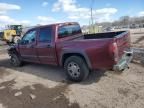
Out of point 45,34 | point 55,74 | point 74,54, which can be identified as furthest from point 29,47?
point 74,54

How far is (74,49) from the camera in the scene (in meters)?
5.30

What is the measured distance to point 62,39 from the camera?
6.09 m

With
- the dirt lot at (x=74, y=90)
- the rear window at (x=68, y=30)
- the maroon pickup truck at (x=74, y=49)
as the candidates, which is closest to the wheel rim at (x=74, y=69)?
the maroon pickup truck at (x=74, y=49)

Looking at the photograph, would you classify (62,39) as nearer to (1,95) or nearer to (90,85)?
(90,85)

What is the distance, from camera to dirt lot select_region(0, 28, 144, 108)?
4195 mm

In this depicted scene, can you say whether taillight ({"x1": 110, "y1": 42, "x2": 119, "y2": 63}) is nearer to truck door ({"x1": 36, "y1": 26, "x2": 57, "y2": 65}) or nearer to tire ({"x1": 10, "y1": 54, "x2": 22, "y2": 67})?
truck door ({"x1": 36, "y1": 26, "x2": 57, "y2": 65})

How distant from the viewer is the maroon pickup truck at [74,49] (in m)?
4.70

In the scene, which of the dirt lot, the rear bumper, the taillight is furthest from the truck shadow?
the taillight

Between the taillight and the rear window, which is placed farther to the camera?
the rear window

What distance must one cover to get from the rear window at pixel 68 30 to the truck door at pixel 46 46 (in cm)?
33

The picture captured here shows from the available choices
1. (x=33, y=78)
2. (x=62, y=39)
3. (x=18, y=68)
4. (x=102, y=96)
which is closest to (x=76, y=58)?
(x=62, y=39)

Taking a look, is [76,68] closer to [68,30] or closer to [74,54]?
[74,54]

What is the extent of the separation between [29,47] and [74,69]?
2576 millimetres

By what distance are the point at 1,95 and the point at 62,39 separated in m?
2.65
